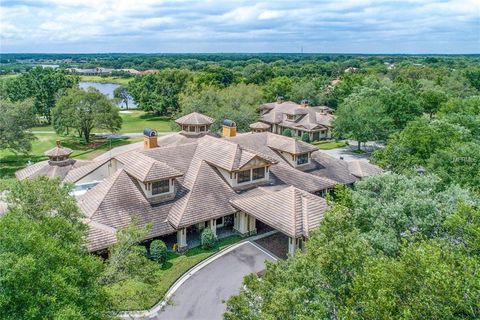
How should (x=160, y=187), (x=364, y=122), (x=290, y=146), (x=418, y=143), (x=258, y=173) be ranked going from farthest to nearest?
(x=364, y=122)
(x=290, y=146)
(x=418, y=143)
(x=258, y=173)
(x=160, y=187)

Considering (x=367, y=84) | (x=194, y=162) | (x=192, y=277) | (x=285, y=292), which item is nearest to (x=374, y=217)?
(x=285, y=292)

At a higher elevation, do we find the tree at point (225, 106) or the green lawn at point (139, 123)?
the tree at point (225, 106)

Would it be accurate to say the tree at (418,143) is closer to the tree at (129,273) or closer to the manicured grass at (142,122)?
the tree at (129,273)

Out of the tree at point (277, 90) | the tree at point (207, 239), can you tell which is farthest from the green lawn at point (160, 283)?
the tree at point (277, 90)

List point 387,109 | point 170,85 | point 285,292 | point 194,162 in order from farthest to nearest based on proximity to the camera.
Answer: point 170,85, point 387,109, point 194,162, point 285,292

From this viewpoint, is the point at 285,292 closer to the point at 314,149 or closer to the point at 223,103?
the point at 314,149

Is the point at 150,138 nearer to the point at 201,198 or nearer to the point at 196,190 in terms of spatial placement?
the point at 196,190

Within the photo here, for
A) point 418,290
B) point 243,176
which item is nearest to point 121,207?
point 243,176
